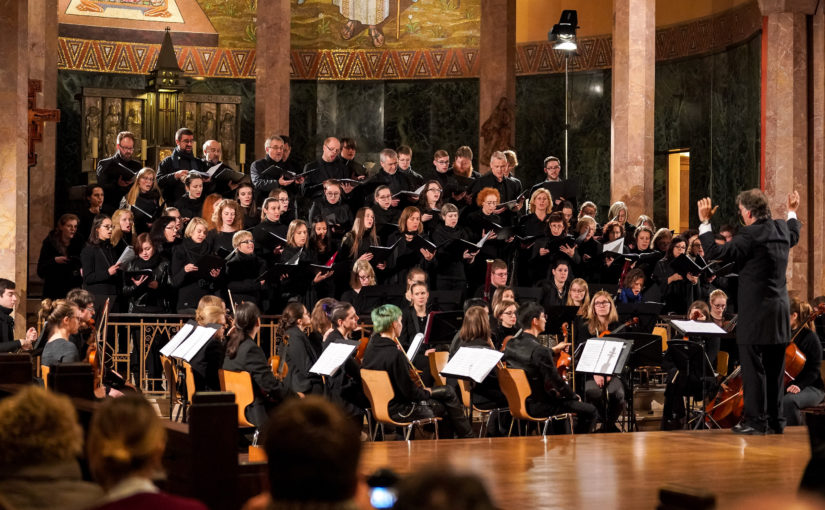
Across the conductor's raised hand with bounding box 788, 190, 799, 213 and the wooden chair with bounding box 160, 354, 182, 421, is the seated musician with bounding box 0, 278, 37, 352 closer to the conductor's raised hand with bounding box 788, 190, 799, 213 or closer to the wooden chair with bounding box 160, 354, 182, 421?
the wooden chair with bounding box 160, 354, 182, 421

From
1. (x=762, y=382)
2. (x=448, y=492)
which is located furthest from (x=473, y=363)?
(x=448, y=492)

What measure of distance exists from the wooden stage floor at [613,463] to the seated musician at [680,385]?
1.89 m

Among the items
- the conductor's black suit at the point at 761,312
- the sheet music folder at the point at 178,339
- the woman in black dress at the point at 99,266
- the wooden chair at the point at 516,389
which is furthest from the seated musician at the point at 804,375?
the woman in black dress at the point at 99,266

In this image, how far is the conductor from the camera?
305 inches

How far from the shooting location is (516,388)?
340 inches

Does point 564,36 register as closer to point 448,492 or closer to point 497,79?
point 497,79

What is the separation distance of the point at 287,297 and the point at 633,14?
22.0 feet

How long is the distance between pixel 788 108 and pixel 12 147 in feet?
31.7

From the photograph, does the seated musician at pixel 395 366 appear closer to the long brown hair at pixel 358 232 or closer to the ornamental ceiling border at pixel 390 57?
the long brown hair at pixel 358 232

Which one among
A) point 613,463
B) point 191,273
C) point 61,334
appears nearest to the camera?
point 613,463

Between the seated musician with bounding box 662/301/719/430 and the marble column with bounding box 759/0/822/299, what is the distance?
494 cm

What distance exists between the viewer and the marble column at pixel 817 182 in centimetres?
1531

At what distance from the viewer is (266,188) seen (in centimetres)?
1251

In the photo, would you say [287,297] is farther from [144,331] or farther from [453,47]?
[453,47]
